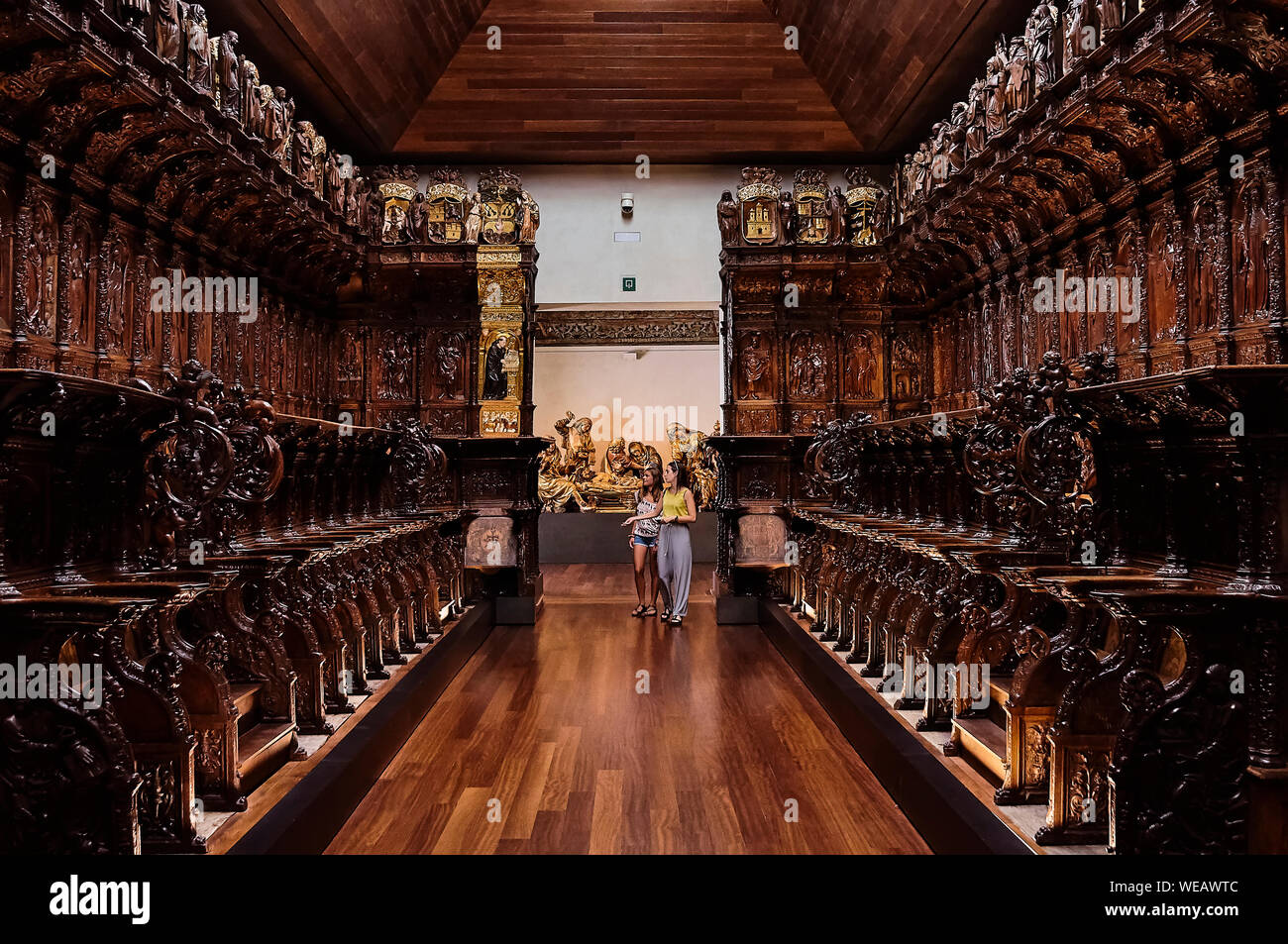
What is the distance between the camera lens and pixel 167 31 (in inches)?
229

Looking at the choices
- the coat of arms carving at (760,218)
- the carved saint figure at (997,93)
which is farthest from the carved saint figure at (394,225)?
the carved saint figure at (997,93)

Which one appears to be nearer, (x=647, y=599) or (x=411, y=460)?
(x=411, y=460)

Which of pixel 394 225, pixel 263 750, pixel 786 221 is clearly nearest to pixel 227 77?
pixel 394 225

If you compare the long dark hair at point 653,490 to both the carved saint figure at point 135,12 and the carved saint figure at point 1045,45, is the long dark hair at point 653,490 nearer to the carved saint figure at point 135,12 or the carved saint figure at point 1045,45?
the carved saint figure at point 1045,45

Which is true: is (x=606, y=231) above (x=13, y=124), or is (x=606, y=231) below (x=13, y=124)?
above

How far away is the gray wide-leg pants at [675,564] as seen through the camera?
746 centimetres

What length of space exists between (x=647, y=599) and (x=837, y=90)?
6906mm

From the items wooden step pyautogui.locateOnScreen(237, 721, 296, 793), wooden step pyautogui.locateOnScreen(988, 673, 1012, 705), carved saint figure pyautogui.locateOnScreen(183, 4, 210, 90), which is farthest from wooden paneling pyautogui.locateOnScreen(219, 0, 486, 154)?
wooden step pyautogui.locateOnScreen(988, 673, 1012, 705)

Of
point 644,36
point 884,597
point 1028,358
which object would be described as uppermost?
point 644,36

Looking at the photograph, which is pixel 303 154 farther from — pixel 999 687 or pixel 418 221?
pixel 999 687

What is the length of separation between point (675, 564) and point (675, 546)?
0.15 metres

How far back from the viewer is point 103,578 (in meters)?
2.97
